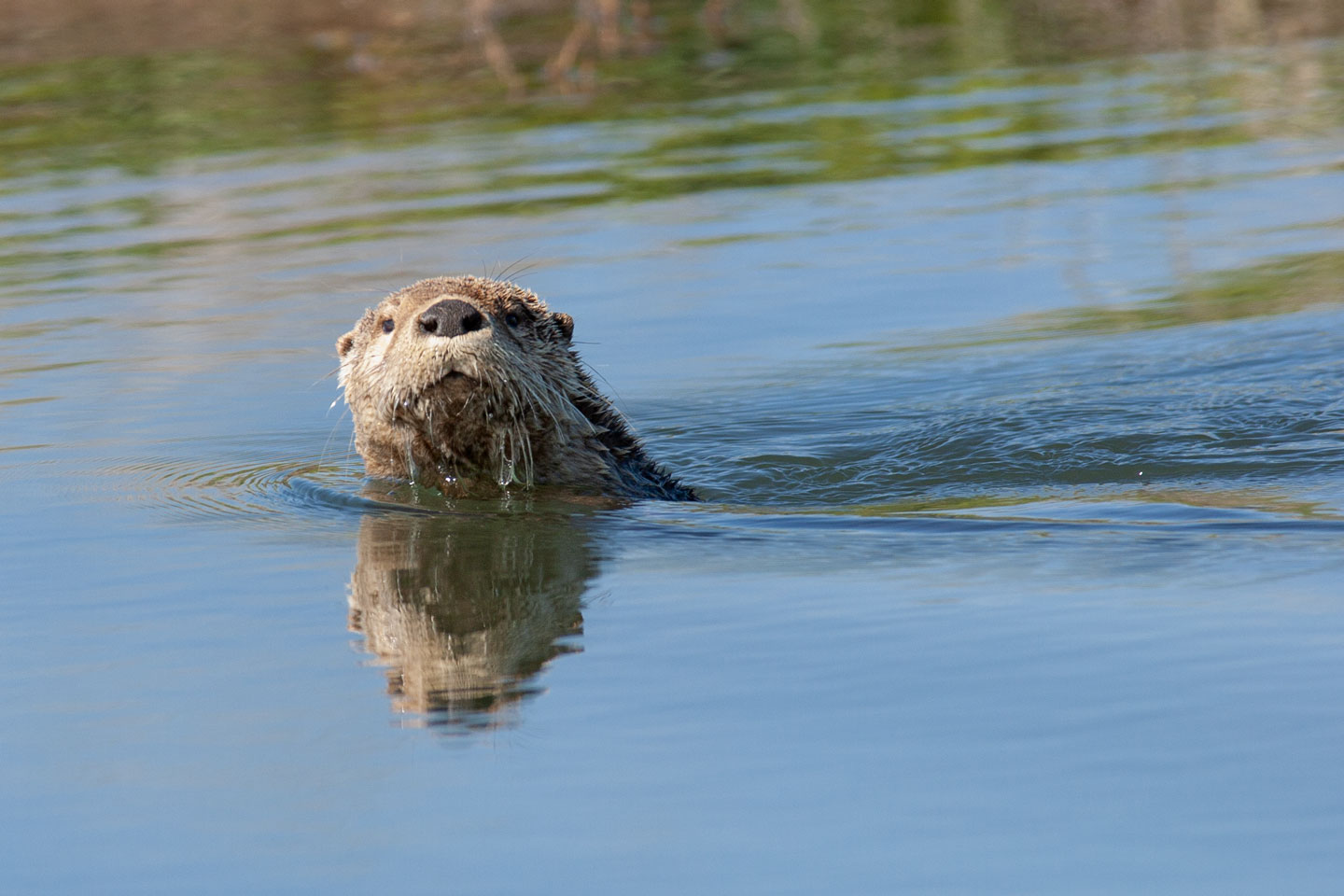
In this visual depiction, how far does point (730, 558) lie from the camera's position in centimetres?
584

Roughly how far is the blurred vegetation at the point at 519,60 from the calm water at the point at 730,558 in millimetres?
2621

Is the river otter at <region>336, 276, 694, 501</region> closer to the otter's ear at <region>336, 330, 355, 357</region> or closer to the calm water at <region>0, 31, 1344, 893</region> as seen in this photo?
the otter's ear at <region>336, 330, 355, 357</region>

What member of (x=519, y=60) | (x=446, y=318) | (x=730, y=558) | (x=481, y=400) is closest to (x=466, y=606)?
(x=730, y=558)

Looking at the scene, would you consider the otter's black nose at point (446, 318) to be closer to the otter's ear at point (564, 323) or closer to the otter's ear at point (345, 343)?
the otter's ear at point (564, 323)

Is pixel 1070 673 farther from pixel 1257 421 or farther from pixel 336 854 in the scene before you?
pixel 1257 421

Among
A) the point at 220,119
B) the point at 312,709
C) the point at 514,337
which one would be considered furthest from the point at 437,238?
the point at 312,709

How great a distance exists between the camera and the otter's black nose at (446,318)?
6.34 m

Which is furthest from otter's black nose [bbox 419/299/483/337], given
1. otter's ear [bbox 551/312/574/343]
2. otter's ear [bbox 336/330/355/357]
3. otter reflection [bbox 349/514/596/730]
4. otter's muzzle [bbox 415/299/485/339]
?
otter's ear [bbox 336/330/355/357]

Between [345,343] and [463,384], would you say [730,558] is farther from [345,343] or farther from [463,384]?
[345,343]

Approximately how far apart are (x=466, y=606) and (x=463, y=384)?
1.33 metres

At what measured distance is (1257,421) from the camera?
7.94 m

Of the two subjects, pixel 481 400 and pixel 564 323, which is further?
pixel 564 323

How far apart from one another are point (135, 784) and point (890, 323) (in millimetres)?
6482

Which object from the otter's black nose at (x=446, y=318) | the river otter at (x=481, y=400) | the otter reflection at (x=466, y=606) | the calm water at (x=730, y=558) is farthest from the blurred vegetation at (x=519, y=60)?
the otter reflection at (x=466, y=606)
